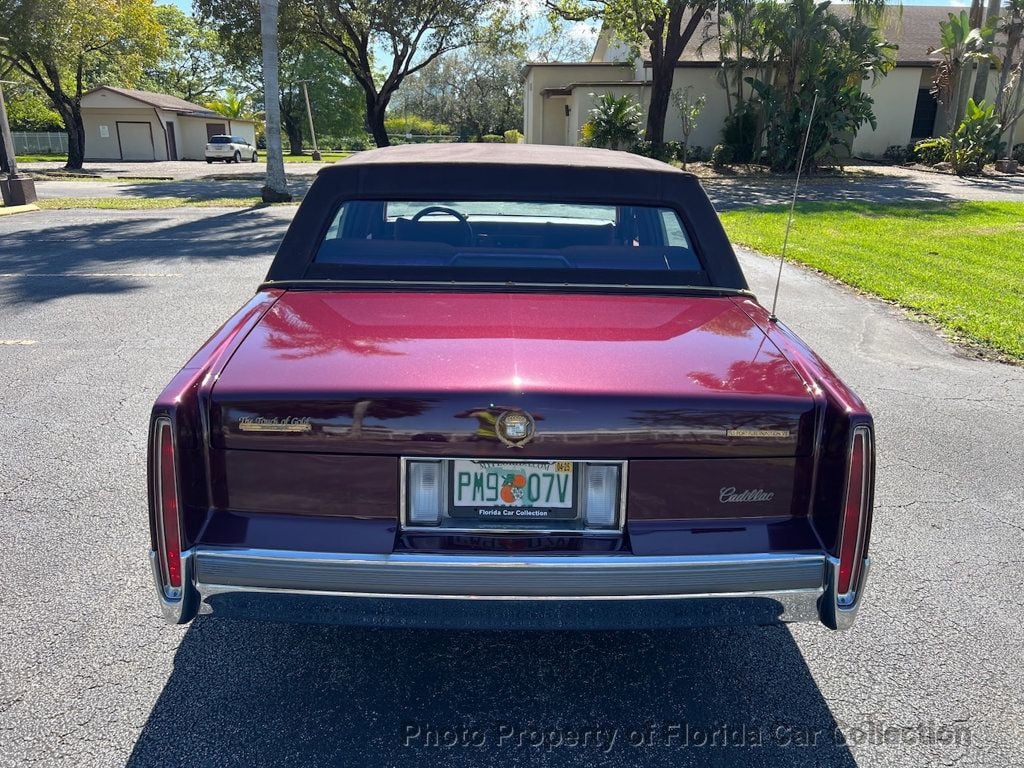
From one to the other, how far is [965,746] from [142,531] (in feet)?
10.9

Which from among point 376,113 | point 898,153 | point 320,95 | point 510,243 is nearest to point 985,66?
point 898,153

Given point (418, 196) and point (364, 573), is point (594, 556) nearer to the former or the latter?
point (364, 573)

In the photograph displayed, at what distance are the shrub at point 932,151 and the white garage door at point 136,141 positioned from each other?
41025 mm

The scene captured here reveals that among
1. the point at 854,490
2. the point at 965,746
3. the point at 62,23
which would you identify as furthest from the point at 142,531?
the point at 62,23

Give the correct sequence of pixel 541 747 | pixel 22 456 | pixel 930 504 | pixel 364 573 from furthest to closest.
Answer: pixel 22 456 < pixel 930 504 < pixel 541 747 < pixel 364 573

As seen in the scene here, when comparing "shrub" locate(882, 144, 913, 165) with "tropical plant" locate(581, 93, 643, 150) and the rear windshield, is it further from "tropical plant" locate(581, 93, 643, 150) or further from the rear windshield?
the rear windshield

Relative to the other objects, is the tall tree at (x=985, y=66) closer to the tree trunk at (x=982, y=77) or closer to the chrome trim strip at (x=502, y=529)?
the tree trunk at (x=982, y=77)

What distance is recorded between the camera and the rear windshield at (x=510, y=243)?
315 cm

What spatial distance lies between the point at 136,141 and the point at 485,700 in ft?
169

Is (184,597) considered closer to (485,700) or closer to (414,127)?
(485,700)

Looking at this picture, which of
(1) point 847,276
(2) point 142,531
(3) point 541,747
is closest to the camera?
(3) point 541,747

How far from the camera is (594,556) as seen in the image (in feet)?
7.06

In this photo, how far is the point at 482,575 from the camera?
6.96 feet

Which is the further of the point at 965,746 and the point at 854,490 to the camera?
the point at 965,746
